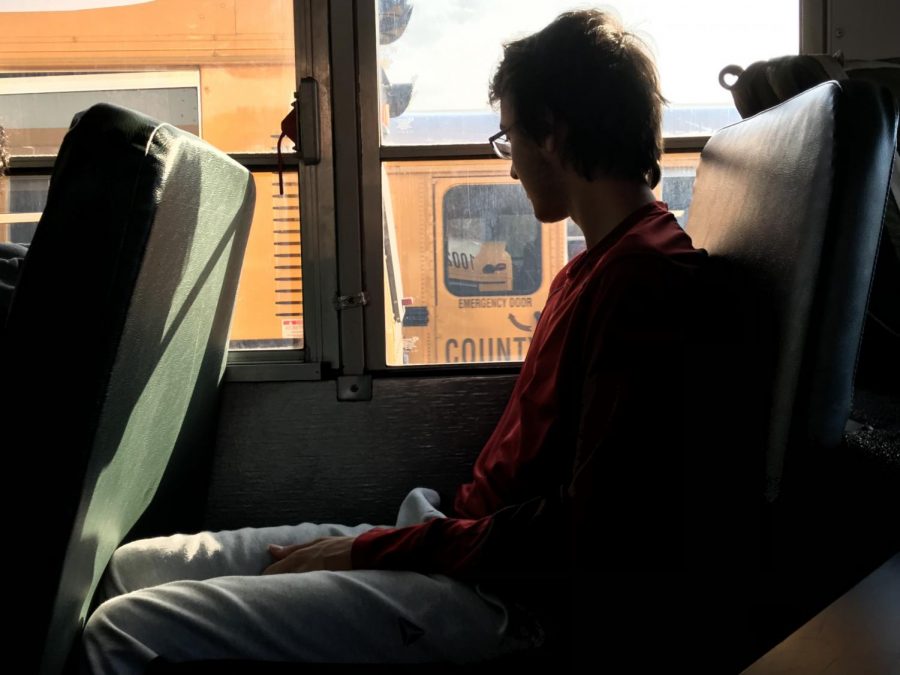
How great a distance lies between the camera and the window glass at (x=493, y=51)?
182 cm

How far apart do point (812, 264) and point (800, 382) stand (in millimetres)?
138

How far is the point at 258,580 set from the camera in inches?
44.3

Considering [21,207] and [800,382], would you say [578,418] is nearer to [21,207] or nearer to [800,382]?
[800,382]

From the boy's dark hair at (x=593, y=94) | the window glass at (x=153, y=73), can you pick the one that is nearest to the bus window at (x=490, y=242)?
the window glass at (x=153, y=73)

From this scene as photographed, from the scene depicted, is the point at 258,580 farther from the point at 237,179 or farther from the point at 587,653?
the point at 237,179

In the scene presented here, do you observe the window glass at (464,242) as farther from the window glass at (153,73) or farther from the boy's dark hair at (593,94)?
the boy's dark hair at (593,94)

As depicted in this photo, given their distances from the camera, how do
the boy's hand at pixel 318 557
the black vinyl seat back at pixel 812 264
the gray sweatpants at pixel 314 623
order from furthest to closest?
the boy's hand at pixel 318 557 < the gray sweatpants at pixel 314 623 < the black vinyl seat back at pixel 812 264

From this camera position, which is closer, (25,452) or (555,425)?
(25,452)

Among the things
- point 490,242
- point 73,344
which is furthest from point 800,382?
point 490,242

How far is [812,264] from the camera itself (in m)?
0.95

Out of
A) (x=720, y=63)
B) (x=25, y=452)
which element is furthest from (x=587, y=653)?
(x=720, y=63)

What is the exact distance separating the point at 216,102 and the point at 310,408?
0.70 meters

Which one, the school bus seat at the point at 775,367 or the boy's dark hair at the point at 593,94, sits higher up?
the boy's dark hair at the point at 593,94

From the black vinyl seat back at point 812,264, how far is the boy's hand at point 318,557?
56 centimetres
